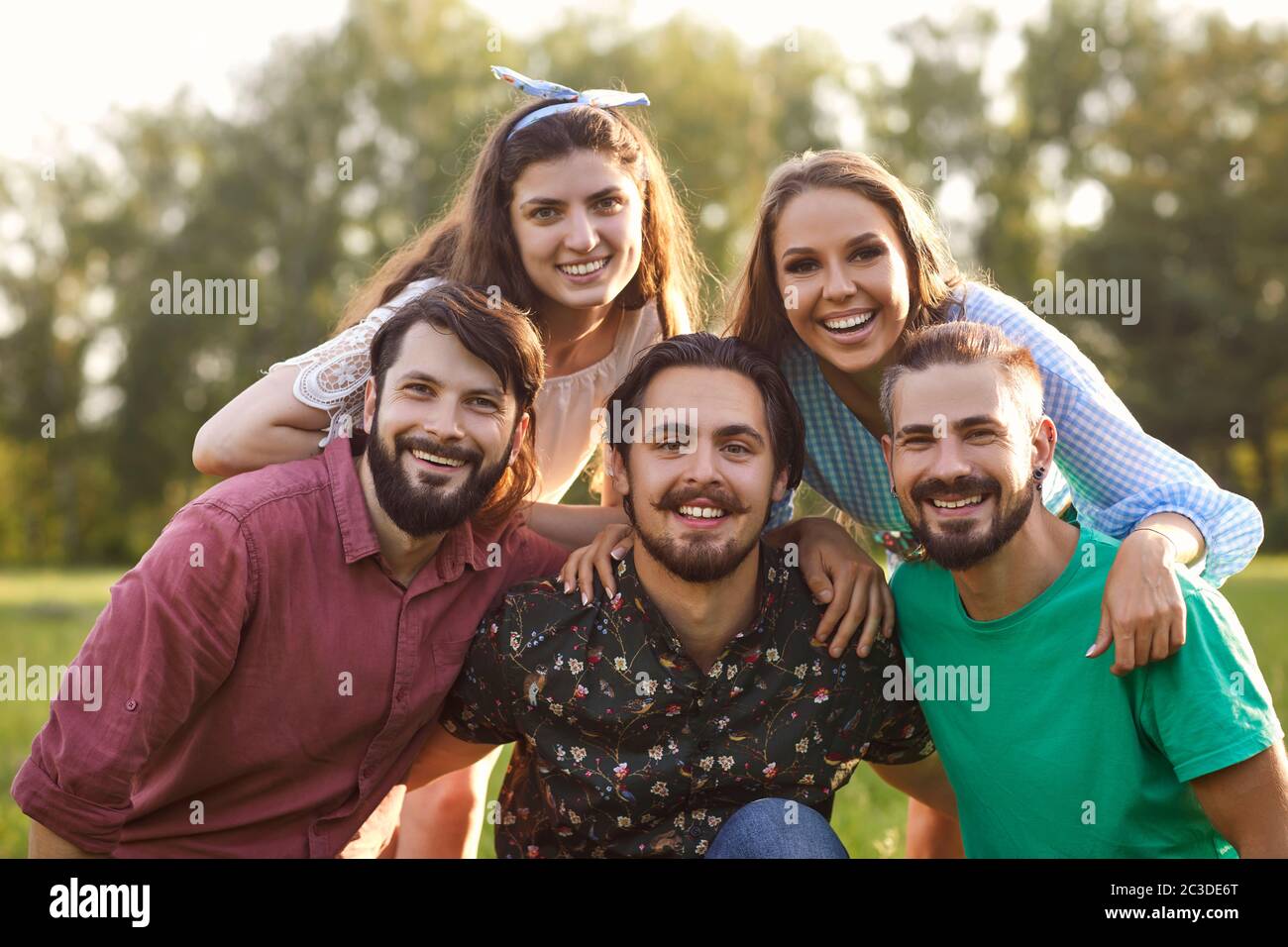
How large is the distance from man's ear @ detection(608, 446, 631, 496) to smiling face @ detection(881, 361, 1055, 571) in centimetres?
83

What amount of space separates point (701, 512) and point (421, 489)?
32.9 inches

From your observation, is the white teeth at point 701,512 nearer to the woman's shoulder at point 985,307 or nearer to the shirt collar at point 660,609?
the shirt collar at point 660,609

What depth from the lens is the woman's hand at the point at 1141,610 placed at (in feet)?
10.8

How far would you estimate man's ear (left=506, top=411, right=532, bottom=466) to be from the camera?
4.09 m

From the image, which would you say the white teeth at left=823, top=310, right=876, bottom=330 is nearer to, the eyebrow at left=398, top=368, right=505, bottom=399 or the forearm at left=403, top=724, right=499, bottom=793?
the eyebrow at left=398, top=368, right=505, bottom=399

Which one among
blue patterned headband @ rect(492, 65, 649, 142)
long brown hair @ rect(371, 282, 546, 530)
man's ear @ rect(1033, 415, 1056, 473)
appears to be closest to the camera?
man's ear @ rect(1033, 415, 1056, 473)

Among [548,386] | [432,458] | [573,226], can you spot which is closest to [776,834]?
[432,458]

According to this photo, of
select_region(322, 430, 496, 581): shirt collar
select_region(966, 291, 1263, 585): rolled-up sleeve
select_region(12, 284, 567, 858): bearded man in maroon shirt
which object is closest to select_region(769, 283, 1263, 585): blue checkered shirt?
select_region(966, 291, 1263, 585): rolled-up sleeve

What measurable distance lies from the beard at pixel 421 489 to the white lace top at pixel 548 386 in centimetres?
45

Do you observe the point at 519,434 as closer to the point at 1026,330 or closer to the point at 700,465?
the point at 700,465

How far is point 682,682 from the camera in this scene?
3836 millimetres

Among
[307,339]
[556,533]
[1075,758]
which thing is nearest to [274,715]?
[556,533]

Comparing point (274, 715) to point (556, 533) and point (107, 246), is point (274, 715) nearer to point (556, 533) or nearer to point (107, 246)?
point (556, 533)

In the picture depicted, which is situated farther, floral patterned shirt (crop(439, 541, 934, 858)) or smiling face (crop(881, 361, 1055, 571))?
floral patterned shirt (crop(439, 541, 934, 858))
